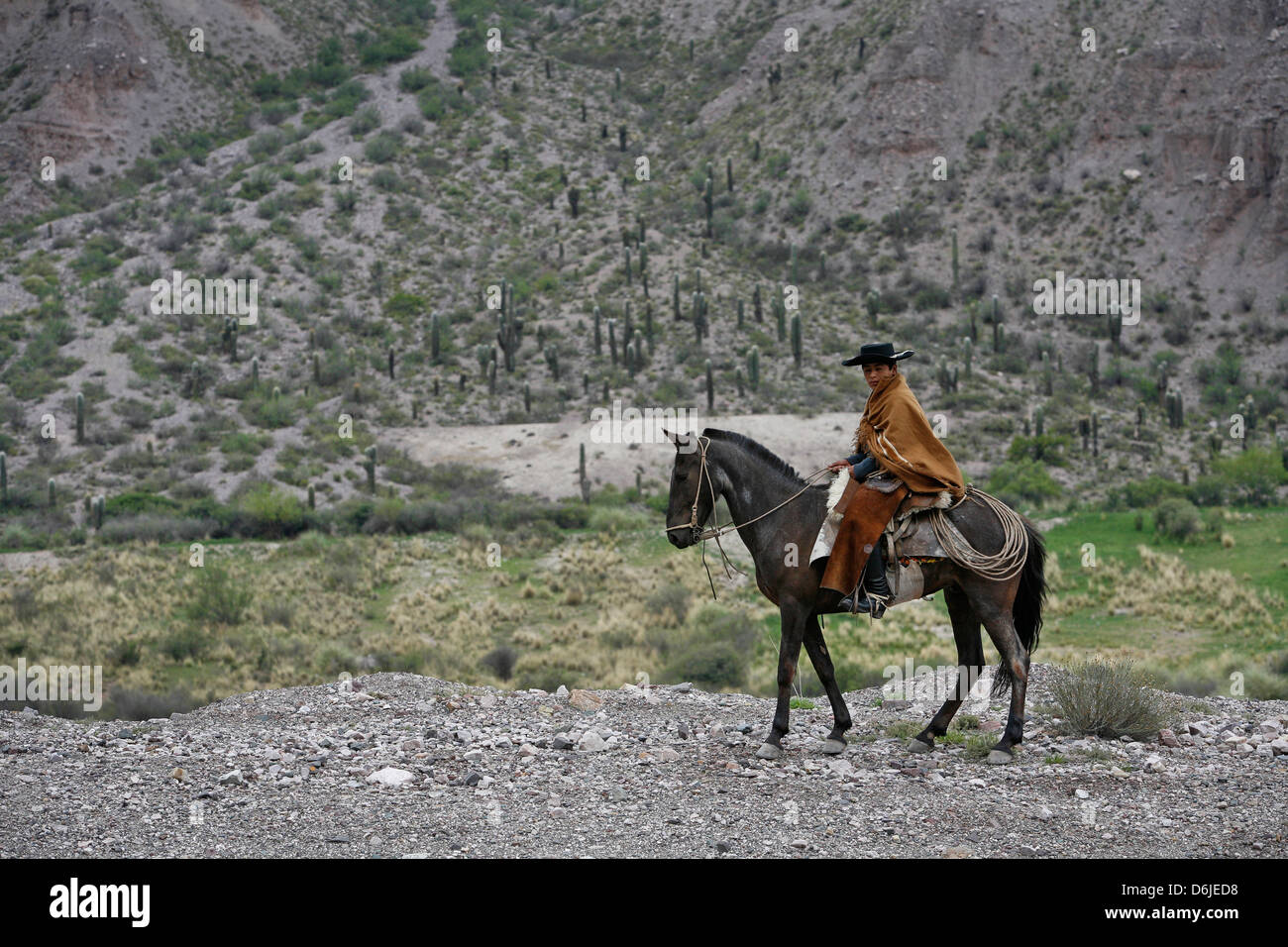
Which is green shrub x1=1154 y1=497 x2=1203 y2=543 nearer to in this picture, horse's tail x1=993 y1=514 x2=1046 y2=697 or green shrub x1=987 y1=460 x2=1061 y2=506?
green shrub x1=987 y1=460 x2=1061 y2=506

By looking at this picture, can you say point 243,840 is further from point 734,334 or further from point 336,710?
point 734,334

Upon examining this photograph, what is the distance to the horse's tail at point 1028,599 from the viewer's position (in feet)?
28.8

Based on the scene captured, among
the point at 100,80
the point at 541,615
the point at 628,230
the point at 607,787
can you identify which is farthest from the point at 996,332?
the point at 100,80

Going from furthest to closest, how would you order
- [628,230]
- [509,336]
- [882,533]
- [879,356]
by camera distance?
[628,230] < [509,336] < [879,356] < [882,533]

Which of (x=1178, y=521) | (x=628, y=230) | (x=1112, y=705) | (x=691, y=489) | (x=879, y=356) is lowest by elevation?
(x=1178, y=521)

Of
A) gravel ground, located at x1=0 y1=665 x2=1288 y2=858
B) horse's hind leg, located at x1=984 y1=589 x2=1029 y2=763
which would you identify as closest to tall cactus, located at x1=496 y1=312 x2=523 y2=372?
gravel ground, located at x1=0 y1=665 x2=1288 y2=858

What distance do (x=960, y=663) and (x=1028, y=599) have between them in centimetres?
77

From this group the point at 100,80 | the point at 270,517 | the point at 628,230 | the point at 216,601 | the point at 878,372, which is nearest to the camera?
the point at 878,372

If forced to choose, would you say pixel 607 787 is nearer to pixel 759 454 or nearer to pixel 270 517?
pixel 759 454

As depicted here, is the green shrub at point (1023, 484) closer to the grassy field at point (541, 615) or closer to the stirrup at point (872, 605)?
the grassy field at point (541, 615)

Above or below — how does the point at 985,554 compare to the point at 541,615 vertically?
above

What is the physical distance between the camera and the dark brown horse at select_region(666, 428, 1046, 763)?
8438 mm

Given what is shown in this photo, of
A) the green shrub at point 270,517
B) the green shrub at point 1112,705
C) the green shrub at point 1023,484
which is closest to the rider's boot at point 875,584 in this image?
the green shrub at point 1112,705

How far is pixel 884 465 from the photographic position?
27.5ft
